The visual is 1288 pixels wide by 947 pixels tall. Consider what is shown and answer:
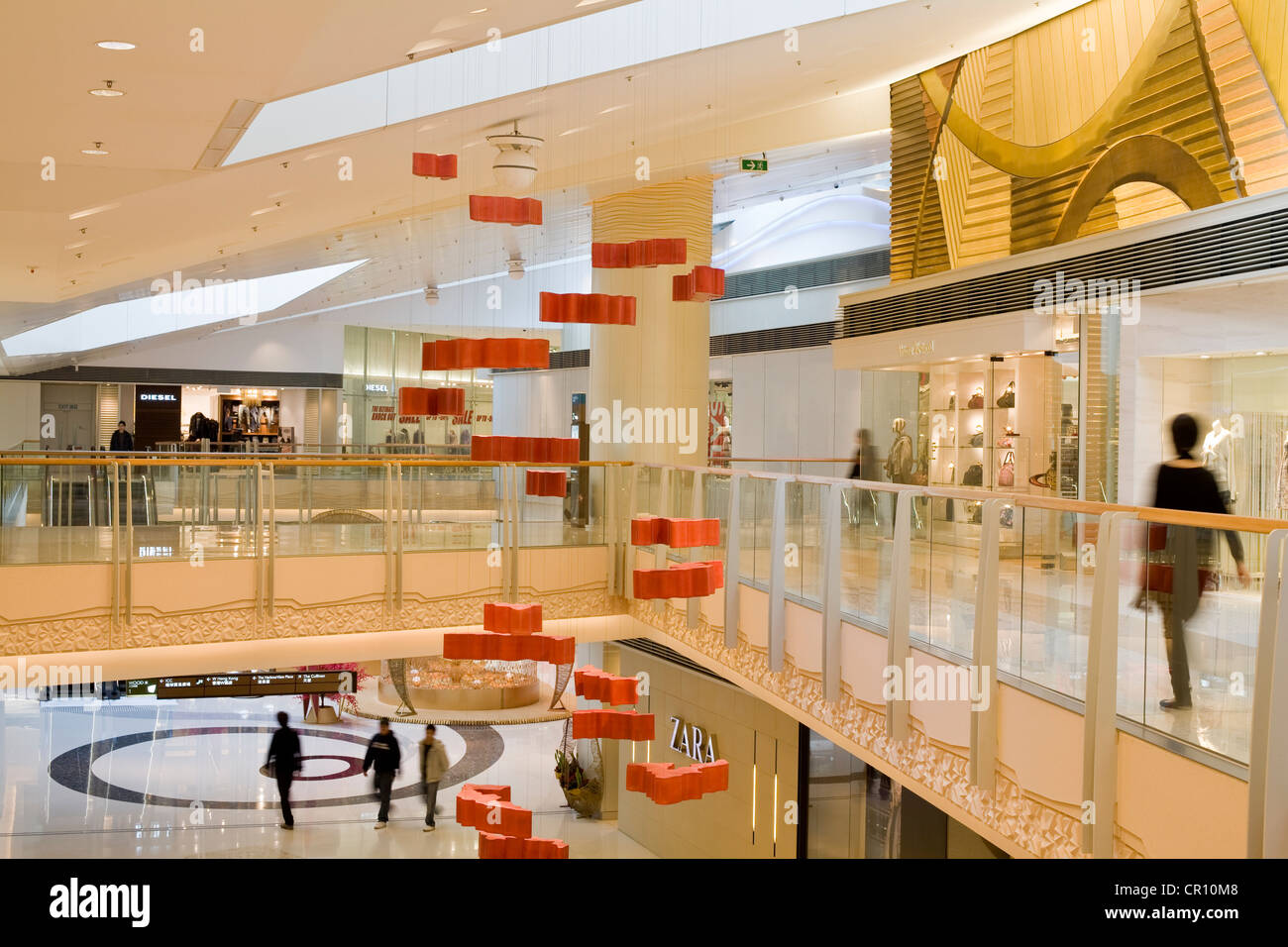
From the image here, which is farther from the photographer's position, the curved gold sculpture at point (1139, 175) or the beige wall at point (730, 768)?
the beige wall at point (730, 768)

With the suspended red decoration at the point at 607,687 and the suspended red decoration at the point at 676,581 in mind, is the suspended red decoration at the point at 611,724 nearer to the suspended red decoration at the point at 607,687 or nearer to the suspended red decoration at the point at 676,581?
the suspended red decoration at the point at 607,687

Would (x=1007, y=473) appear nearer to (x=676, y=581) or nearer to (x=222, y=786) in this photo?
(x=676, y=581)

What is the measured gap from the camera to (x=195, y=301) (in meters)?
22.1

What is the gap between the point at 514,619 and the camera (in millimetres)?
7898

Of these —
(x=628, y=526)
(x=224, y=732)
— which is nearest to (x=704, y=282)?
(x=628, y=526)

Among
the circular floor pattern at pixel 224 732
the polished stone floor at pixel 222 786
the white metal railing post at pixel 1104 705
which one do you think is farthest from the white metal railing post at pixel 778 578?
the circular floor pattern at pixel 224 732

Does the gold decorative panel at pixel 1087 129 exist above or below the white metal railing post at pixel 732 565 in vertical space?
above

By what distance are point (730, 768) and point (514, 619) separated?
24.5 feet

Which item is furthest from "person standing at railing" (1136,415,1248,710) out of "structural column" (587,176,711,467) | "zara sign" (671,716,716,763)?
"zara sign" (671,716,716,763)

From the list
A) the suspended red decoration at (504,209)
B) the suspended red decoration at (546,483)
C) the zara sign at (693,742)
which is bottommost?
the zara sign at (693,742)

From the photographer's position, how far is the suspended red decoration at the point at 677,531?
25.6 ft

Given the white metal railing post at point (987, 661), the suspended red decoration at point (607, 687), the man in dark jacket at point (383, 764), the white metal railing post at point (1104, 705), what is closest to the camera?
the white metal railing post at point (1104, 705)

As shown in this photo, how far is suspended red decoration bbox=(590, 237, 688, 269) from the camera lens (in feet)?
26.1

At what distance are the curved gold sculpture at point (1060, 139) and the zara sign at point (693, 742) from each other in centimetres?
787
